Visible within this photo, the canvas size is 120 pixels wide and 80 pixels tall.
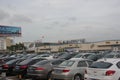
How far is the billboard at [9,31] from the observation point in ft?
244

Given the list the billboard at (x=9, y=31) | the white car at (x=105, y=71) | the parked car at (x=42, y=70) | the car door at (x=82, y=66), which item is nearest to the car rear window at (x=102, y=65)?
the white car at (x=105, y=71)

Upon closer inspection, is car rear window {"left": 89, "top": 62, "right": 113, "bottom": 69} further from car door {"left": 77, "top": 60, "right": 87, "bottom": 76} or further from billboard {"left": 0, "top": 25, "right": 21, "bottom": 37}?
billboard {"left": 0, "top": 25, "right": 21, "bottom": 37}

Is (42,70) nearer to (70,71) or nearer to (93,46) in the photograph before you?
(70,71)

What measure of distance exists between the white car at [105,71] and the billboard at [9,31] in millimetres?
63024

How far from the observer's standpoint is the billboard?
74287 millimetres

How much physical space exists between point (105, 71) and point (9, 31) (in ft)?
213

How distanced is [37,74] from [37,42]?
124m

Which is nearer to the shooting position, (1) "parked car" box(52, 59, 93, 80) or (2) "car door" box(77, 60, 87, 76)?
(1) "parked car" box(52, 59, 93, 80)

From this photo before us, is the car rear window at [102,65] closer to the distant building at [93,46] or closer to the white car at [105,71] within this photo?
the white car at [105,71]

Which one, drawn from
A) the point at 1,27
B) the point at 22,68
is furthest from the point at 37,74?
the point at 1,27

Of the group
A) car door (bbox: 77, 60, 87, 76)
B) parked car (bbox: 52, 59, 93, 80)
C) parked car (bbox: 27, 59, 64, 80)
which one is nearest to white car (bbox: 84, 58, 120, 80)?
parked car (bbox: 52, 59, 93, 80)

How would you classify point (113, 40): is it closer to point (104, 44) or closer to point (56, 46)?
point (104, 44)

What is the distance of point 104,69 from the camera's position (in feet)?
41.3

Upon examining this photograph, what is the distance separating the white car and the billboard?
63024 millimetres
